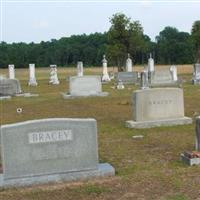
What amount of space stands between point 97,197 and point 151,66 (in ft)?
101

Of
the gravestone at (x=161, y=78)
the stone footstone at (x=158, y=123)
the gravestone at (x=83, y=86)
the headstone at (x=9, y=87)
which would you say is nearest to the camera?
the stone footstone at (x=158, y=123)

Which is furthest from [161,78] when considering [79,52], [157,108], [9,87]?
[79,52]

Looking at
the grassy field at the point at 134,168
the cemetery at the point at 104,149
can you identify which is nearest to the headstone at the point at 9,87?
the cemetery at the point at 104,149

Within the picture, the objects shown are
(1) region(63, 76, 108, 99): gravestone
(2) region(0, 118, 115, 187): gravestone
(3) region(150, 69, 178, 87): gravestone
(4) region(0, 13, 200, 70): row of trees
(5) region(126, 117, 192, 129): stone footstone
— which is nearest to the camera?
(2) region(0, 118, 115, 187): gravestone

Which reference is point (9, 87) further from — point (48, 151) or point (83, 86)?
point (48, 151)

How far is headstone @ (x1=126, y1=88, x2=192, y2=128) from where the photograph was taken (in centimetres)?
1201

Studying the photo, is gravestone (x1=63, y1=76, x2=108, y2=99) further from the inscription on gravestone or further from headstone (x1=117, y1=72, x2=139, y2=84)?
the inscription on gravestone

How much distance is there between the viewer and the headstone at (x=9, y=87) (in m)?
22.9

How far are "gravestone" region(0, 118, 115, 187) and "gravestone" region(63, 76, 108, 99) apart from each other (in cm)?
1425

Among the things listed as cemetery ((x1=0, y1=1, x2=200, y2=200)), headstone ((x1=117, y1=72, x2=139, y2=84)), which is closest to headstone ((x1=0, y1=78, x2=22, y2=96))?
cemetery ((x1=0, y1=1, x2=200, y2=200))

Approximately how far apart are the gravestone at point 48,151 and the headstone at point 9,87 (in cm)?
1619

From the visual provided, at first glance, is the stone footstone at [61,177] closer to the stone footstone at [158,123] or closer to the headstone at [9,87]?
the stone footstone at [158,123]

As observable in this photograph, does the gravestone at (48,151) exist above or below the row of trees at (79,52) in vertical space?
Answer: below

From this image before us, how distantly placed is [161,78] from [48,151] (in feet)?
68.2
